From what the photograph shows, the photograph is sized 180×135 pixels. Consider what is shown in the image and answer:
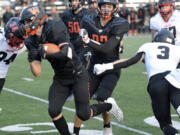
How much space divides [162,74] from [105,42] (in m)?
1.47

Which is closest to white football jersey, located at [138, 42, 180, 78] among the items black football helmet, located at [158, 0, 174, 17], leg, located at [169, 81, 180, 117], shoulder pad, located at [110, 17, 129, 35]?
leg, located at [169, 81, 180, 117]

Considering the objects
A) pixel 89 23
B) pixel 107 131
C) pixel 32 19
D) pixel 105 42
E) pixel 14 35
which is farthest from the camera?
pixel 89 23

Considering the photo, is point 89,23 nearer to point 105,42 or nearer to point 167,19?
point 105,42

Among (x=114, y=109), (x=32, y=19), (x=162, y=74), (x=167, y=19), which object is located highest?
(x=32, y=19)

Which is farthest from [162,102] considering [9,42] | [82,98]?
[9,42]

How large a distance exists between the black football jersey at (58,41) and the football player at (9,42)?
217 millimetres

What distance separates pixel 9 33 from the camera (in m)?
5.62

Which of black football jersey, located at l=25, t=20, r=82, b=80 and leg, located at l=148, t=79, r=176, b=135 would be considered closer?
leg, located at l=148, t=79, r=176, b=135

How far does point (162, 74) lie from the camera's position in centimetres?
495

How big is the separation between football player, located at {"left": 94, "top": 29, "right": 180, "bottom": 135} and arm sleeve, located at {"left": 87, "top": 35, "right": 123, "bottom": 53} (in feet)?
2.75

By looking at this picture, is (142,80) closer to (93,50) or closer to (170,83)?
(93,50)

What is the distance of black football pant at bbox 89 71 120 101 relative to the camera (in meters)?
5.92

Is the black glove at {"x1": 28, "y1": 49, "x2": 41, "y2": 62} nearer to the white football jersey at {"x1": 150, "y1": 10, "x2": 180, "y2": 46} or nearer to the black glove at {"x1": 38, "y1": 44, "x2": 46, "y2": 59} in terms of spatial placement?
the black glove at {"x1": 38, "y1": 44, "x2": 46, "y2": 59}

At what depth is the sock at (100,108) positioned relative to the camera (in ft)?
18.6
